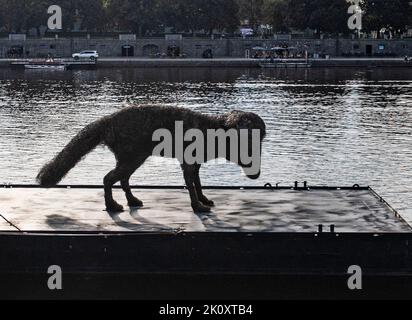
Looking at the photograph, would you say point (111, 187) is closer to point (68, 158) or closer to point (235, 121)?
point (68, 158)

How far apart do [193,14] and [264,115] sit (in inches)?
4111

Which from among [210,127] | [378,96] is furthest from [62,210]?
[378,96]

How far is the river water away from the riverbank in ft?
16.6

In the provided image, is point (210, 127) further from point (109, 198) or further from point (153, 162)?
point (153, 162)

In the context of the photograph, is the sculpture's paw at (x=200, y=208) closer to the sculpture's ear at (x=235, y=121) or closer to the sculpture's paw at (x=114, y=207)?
the sculpture's paw at (x=114, y=207)

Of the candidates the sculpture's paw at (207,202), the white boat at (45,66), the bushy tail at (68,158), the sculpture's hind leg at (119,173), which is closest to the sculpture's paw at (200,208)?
the sculpture's paw at (207,202)

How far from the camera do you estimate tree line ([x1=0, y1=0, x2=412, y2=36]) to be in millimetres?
185500

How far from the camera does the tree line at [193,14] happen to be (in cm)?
18550

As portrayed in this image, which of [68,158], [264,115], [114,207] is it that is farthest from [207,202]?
[264,115]

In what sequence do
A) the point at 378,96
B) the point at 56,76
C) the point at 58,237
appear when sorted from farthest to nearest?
the point at 56,76 < the point at 378,96 < the point at 58,237

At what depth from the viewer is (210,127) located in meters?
28.4

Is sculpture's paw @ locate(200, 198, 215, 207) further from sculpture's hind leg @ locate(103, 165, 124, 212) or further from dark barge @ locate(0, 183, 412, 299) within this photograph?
sculpture's hind leg @ locate(103, 165, 124, 212)

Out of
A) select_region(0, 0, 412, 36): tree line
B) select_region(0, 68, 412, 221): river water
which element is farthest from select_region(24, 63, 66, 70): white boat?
select_region(0, 0, 412, 36): tree line
